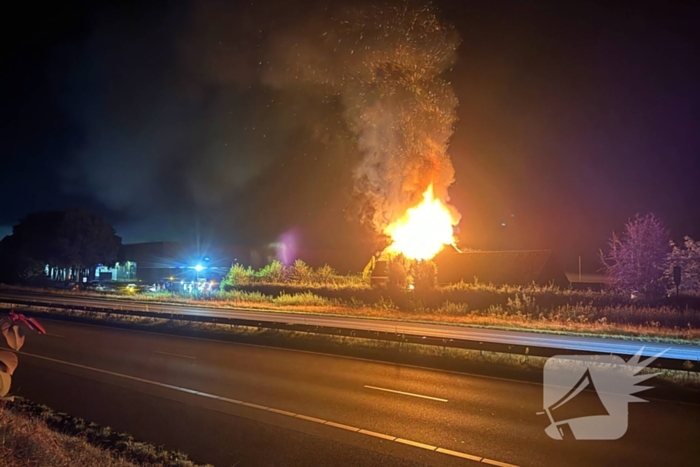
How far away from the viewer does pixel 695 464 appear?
7.26 meters

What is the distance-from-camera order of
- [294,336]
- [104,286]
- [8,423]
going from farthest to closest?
[104,286]
[294,336]
[8,423]

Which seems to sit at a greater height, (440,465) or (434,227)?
(434,227)

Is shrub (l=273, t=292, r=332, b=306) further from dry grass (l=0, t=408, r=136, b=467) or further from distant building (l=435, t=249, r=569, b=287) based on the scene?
dry grass (l=0, t=408, r=136, b=467)

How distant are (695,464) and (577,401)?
11.8 ft

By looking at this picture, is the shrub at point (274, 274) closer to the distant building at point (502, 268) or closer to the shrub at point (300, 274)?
the shrub at point (300, 274)

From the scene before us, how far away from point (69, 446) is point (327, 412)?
14.7 ft

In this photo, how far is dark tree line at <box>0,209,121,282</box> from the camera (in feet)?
236

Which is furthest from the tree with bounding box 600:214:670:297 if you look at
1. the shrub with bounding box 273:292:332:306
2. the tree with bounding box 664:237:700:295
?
the shrub with bounding box 273:292:332:306

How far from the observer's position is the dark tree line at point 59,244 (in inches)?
2837

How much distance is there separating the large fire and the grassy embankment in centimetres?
4008

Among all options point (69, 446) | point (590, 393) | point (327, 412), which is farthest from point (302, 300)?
point (69, 446)

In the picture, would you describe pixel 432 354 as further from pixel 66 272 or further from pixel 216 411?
pixel 66 272

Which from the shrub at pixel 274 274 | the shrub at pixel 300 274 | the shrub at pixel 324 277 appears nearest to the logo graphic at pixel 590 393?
the shrub at pixel 324 277

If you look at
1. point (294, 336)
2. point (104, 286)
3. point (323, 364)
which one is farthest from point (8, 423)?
point (104, 286)
